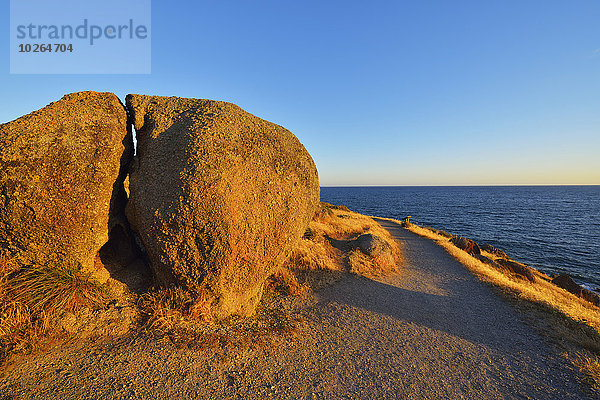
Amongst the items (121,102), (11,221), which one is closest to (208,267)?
(11,221)

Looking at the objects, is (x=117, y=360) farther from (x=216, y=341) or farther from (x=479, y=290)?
(x=479, y=290)

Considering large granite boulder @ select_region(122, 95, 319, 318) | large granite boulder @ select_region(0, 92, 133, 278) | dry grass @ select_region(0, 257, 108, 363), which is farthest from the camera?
large granite boulder @ select_region(122, 95, 319, 318)

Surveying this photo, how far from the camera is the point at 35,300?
5.33 metres

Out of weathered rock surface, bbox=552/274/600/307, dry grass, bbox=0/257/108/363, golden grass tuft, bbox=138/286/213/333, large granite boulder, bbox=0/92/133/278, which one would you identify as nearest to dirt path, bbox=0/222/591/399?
dry grass, bbox=0/257/108/363

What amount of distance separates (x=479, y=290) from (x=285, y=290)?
7.76 m

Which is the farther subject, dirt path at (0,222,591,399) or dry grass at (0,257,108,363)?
dry grass at (0,257,108,363)

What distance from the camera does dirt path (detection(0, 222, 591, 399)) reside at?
4.50 meters

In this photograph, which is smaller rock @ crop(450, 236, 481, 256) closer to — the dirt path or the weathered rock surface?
the weathered rock surface

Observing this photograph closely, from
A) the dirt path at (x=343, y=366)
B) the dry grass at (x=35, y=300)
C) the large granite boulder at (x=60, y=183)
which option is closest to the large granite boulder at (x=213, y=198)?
the large granite boulder at (x=60, y=183)

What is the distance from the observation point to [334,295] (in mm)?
8844

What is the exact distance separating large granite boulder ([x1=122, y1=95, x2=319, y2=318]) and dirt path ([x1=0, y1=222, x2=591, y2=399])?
1.70m

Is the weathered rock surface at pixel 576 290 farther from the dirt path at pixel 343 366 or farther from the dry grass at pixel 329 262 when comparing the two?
the dirt path at pixel 343 366

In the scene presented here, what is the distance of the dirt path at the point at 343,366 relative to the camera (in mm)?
4504

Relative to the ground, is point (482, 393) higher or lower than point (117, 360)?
lower
